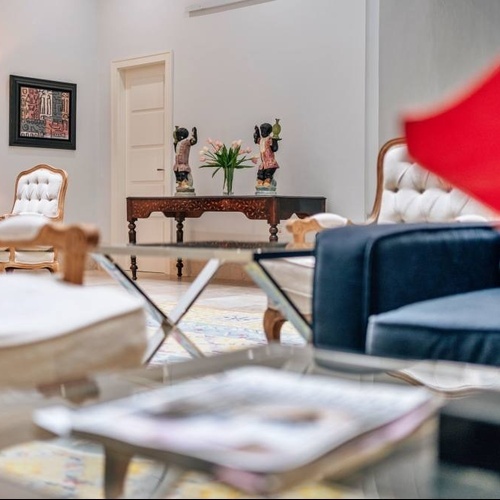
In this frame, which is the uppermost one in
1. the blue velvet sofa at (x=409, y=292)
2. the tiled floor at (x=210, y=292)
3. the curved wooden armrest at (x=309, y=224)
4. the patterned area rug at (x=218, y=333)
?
the curved wooden armrest at (x=309, y=224)

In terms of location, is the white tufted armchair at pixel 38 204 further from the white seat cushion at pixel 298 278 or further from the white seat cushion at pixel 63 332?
the white seat cushion at pixel 63 332

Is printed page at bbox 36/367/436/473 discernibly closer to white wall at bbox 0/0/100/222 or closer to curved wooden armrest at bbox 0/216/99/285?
curved wooden armrest at bbox 0/216/99/285

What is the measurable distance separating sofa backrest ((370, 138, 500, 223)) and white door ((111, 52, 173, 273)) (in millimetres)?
3683

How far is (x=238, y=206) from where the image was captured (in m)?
5.72

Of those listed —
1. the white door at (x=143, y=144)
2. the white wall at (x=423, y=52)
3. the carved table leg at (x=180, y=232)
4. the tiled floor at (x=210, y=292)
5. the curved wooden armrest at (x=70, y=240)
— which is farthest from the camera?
the white door at (x=143, y=144)

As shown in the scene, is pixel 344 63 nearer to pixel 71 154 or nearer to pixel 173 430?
pixel 71 154

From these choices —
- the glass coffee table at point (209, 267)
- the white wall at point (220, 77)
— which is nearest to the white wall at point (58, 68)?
the white wall at point (220, 77)

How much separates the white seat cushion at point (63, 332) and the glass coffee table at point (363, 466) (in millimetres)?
188

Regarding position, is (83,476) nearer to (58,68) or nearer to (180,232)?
(180,232)

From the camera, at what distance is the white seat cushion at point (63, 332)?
131cm

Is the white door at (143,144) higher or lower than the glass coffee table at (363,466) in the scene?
higher

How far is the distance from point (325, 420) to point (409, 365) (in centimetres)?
45

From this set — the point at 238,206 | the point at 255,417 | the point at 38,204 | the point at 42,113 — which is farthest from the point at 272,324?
the point at 42,113

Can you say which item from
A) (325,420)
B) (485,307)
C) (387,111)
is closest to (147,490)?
(325,420)
